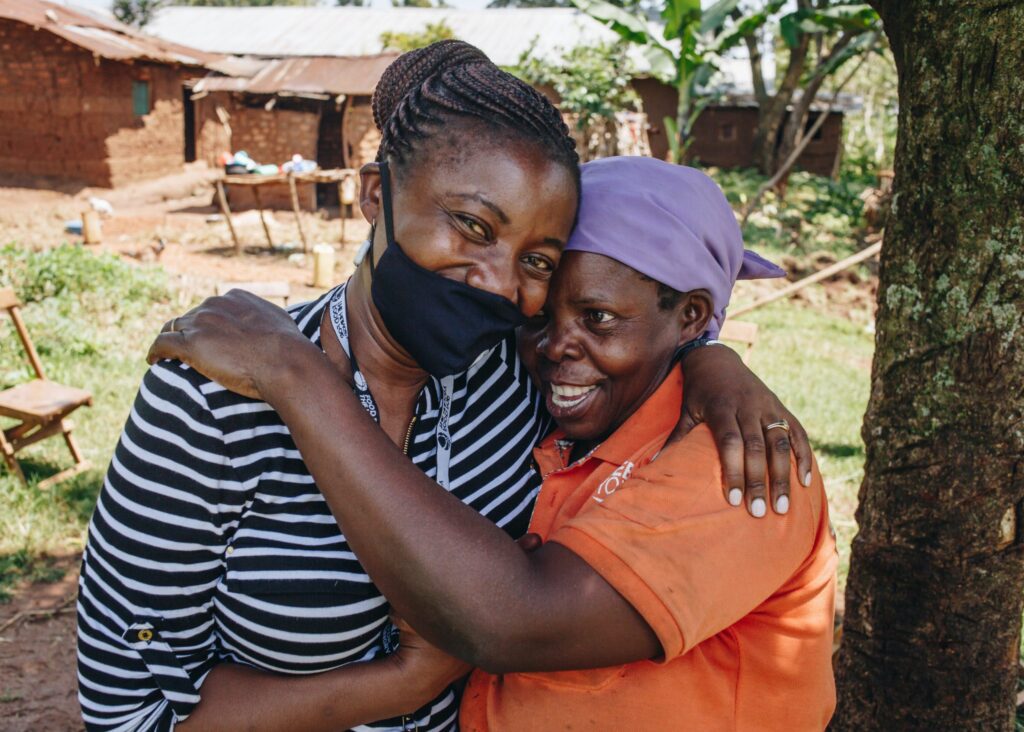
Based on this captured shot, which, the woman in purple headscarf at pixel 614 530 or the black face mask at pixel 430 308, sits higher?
the black face mask at pixel 430 308

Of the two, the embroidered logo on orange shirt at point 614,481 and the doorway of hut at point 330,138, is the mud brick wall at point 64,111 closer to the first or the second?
the doorway of hut at point 330,138

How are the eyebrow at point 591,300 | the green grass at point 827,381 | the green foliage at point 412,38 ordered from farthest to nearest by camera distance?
1. the green foliage at point 412,38
2. the green grass at point 827,381
3. the eyebrow at point 591,300

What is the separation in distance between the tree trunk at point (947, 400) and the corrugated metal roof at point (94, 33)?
16.6m

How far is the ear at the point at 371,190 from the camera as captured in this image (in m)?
1.63

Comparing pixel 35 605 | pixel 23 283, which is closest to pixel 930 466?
pixel 35 605

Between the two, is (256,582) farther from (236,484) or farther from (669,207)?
(669,207)

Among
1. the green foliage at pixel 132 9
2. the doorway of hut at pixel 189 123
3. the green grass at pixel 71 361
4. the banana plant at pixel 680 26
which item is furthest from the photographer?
the green foliage at pixel 132 9

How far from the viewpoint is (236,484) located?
56.9 inches

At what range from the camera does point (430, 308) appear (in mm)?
1555

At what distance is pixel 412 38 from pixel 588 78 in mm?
6037

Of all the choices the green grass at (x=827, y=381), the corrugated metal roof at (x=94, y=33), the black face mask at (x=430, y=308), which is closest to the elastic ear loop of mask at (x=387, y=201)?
the black face mask at (x=430, y=308)

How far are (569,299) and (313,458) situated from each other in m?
0.63

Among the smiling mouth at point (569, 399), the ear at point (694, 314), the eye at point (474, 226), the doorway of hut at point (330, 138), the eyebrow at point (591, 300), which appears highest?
the eye at point (474, 226)

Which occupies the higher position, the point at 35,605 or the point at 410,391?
the point at 410,391
